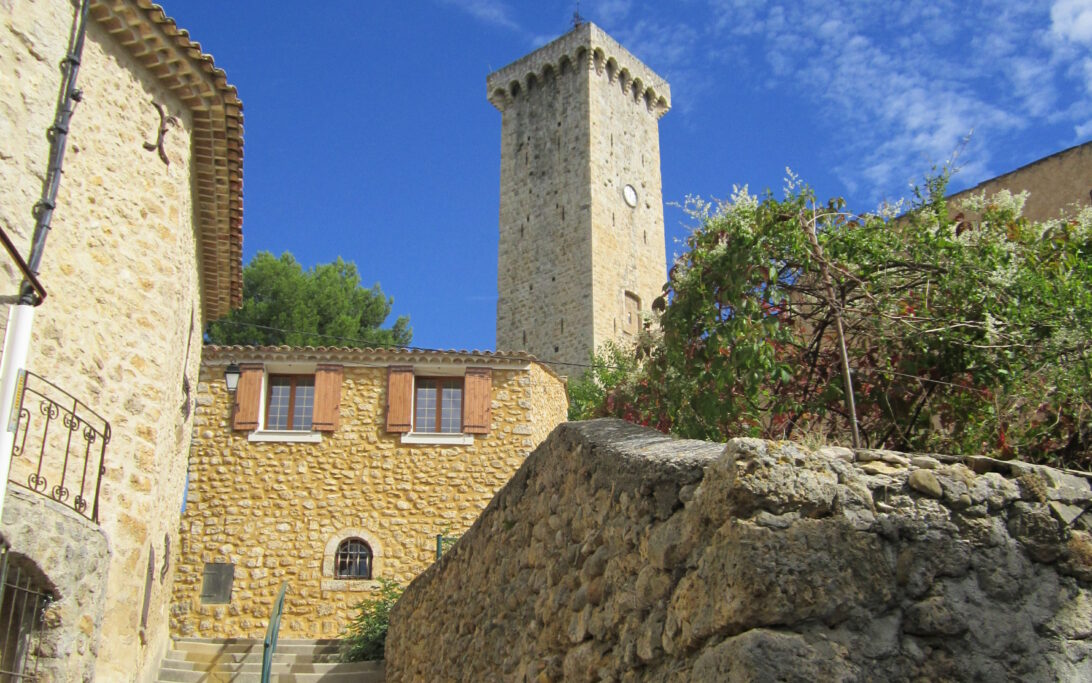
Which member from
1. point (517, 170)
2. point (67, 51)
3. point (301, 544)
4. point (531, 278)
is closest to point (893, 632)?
point (67, 51)

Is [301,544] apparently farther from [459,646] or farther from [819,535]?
[819,535]

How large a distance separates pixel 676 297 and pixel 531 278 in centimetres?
2810

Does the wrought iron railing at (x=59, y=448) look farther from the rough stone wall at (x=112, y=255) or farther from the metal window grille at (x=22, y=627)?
the metal window grille at (x=22, y=627)

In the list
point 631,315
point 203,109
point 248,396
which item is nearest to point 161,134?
point 203,109

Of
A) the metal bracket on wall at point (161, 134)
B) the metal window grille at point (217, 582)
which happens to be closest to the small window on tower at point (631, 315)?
the metal window grille at point (217, 582)

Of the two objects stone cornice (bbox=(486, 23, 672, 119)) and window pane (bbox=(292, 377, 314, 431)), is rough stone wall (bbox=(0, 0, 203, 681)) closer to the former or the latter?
window pane (bbox=(292, 377, 314, 431))

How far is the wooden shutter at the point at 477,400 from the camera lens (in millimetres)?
15320

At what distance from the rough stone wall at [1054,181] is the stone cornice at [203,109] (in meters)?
7.81

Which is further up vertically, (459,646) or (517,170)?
(517,170)

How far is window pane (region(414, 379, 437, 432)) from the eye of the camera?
15438 mm

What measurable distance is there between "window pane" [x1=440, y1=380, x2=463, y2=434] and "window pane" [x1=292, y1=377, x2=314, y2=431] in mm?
2158

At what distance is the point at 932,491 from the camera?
3074 millimetres

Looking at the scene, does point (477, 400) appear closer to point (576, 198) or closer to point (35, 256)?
point (35, 256)

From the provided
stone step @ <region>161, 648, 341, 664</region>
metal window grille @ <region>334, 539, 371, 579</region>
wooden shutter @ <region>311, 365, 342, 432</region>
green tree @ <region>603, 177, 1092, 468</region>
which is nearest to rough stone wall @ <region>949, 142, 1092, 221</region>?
green tree @ <region>603, 177, 1092, 468</region>
